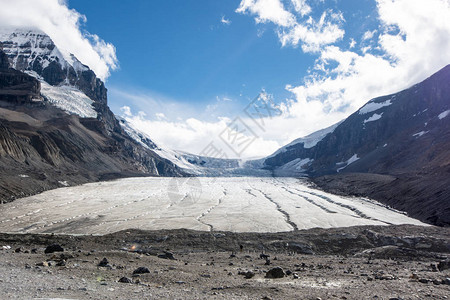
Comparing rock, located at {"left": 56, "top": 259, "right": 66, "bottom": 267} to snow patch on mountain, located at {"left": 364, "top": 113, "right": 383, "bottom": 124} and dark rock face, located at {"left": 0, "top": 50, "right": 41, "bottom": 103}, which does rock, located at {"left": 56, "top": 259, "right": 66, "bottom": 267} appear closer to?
dark rock face, located at {"left": 0, "top": 50, "right": 41, "bottom": 103}

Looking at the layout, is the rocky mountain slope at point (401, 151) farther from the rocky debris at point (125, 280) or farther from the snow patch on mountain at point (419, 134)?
the rocky debris at point (125, 280)

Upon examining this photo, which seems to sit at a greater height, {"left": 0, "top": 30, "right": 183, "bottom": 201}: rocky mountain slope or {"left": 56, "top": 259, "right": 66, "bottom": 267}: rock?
{"left": 0, "top": 30, "right": 183, "bottom": 201}: rocky mountain slope

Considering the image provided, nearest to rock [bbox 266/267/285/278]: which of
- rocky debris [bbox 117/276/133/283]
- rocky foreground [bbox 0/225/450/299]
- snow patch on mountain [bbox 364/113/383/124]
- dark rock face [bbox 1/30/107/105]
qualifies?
rocky foreground [bbox 0/225/450/299]

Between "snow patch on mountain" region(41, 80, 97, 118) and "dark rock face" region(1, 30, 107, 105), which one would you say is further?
"dark rock face" region(1, 30, 107, 105)

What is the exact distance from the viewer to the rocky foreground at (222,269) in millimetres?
7180

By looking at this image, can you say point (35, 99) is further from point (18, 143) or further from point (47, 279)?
point (47, 279)

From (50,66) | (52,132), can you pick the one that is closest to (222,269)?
(52,132)

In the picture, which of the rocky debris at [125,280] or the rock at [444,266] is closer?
the rocky debris at [125,280]

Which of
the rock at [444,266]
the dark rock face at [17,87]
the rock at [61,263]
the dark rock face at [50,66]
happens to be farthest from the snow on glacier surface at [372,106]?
the rock at [61,263]

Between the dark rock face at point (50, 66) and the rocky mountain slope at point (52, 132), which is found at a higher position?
the dark rock face at point (50, 66)

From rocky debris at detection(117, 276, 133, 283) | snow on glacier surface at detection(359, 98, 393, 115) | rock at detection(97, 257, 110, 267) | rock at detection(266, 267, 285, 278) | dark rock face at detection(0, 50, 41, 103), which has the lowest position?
rock at detection(266, 267, 285, 278)

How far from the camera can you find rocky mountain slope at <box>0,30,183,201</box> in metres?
56.4

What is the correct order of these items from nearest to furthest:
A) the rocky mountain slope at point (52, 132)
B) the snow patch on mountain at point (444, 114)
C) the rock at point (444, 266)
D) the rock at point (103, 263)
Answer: the rock at point (103, 263) < the rock at point (444, 266) < the rocky mountain slope at point (52, 132) < the snow patch on mountain at point (444, 114)

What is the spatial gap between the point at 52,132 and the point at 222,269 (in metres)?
91.8
